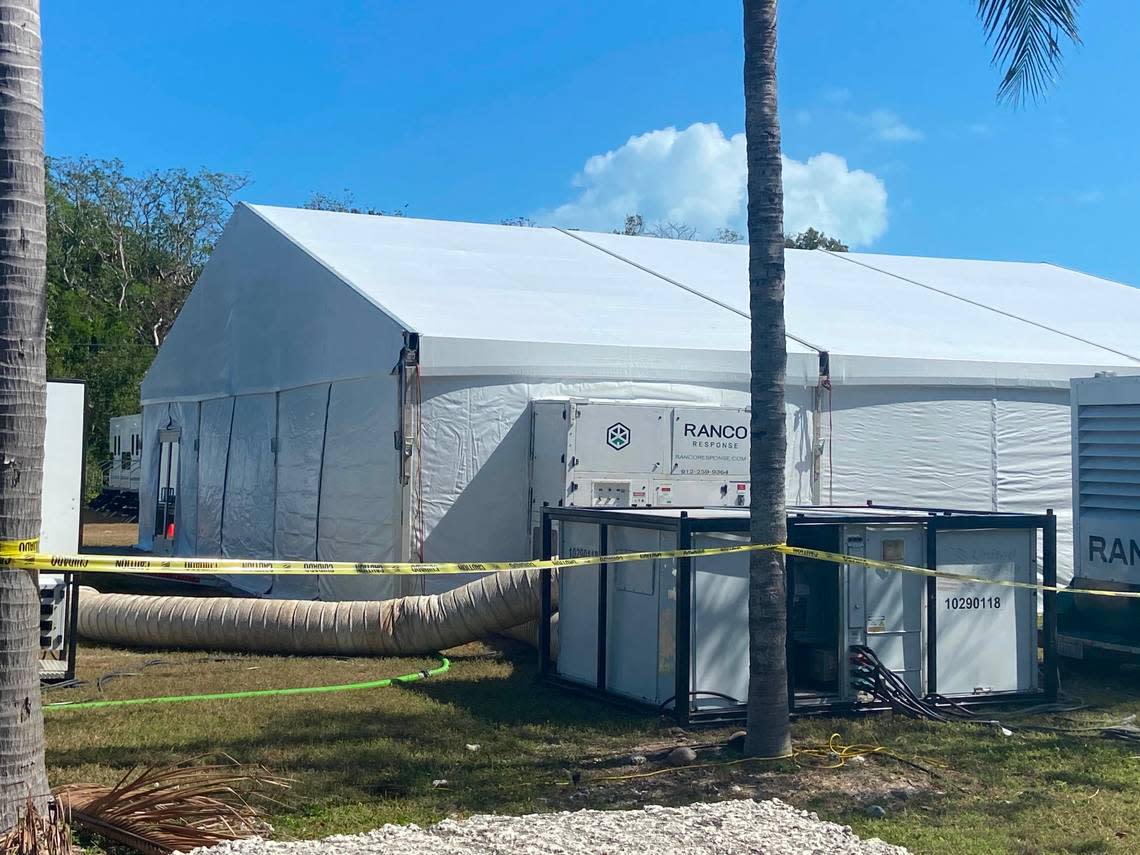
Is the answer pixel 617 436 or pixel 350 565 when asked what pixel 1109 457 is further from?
pixel 350 565

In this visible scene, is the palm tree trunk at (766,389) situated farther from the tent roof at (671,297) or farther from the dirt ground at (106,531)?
the dirt ground at (106,531)

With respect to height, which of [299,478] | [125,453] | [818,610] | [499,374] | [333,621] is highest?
[499,374]

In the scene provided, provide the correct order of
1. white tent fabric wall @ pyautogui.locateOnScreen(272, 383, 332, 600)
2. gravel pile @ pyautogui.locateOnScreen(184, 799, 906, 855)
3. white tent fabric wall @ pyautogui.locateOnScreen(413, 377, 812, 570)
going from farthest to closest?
white tent fabric wall @ pyautogui.locateOnScreen(272, 383, 332, 600) < white tent fabric wall @ pyautogui.locateOnScreen(413, 377, 812, 570) < gravel pile @ pyautogui.locateOnScreen(184, 799, 906, 855)

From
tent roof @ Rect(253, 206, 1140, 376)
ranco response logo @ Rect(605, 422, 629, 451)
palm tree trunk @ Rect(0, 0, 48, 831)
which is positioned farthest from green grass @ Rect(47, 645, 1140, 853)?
tent roof @ Rect(253, 206, 1140, 376)

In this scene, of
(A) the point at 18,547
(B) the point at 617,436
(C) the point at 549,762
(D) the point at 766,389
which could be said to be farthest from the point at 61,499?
(D) the point at 766,389

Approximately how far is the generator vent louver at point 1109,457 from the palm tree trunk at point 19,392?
9.39 meters

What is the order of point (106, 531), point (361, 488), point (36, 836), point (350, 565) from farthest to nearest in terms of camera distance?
1. point (106, 531)
2. point (361, 488)
3. point (350, 565)
4. point (36, 836)

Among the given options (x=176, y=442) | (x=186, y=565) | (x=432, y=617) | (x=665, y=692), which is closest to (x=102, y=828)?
(x=186, y=565)

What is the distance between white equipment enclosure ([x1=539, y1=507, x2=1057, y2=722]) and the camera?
8750 mm

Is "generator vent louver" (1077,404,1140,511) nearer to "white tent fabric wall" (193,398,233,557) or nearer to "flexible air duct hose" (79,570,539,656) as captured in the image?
"flexible air duct hose" (79,570,539,656)

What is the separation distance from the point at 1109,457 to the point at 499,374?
620 cm

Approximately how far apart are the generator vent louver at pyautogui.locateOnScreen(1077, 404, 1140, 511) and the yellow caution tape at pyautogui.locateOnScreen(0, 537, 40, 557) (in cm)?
941

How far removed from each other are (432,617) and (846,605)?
426 centimetres

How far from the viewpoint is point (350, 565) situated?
7.14m
